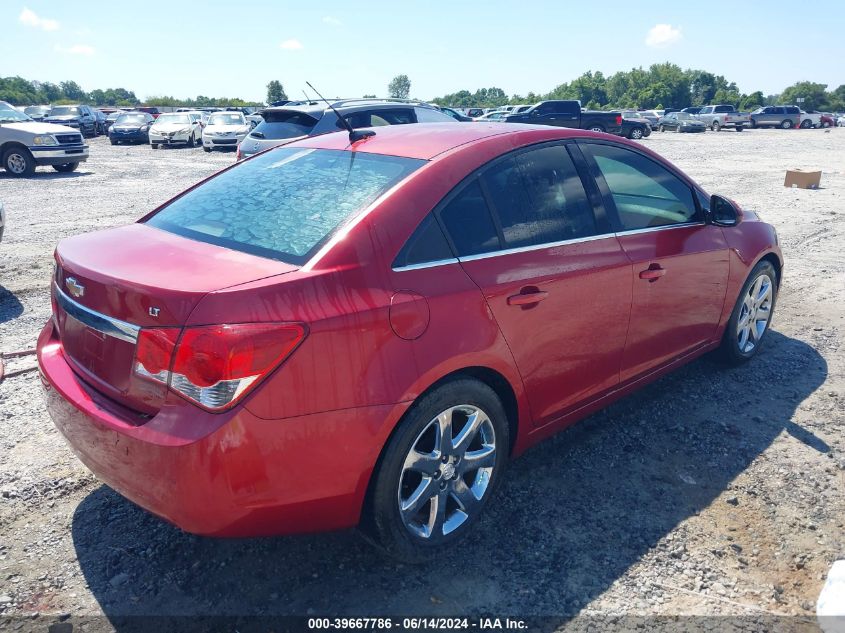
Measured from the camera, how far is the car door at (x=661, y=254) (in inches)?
144

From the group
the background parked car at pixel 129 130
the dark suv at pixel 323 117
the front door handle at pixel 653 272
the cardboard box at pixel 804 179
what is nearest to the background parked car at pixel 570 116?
the cardboard box at pixel 804 179

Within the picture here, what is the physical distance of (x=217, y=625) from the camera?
2.50 m

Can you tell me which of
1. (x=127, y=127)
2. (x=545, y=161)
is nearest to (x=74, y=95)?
(x=127, y=127)

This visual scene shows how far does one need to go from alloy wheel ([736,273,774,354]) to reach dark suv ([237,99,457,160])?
6308mm

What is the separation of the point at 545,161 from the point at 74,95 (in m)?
119

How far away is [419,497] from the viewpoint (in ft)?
9.09

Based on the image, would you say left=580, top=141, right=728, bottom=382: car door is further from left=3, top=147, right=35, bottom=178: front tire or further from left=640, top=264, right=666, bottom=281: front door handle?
left=3, top=147, right=35, bottom=178: front tire

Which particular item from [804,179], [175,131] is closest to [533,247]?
[804,179]

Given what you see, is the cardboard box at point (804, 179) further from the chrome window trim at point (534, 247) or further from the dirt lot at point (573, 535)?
the chrome window trim at point (534, 247)

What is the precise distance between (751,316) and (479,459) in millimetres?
2917

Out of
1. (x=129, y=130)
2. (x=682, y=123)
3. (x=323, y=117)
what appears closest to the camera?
(x=323, y=117)

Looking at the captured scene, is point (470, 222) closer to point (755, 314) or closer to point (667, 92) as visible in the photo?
point (755, 314)

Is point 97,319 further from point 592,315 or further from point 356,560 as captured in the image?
point 592,315

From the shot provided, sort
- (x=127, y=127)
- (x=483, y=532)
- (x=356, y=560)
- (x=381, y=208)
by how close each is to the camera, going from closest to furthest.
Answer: (x=381, y=208), (x=356, y=560), (x=483, y=532), (x=127, y=127)
